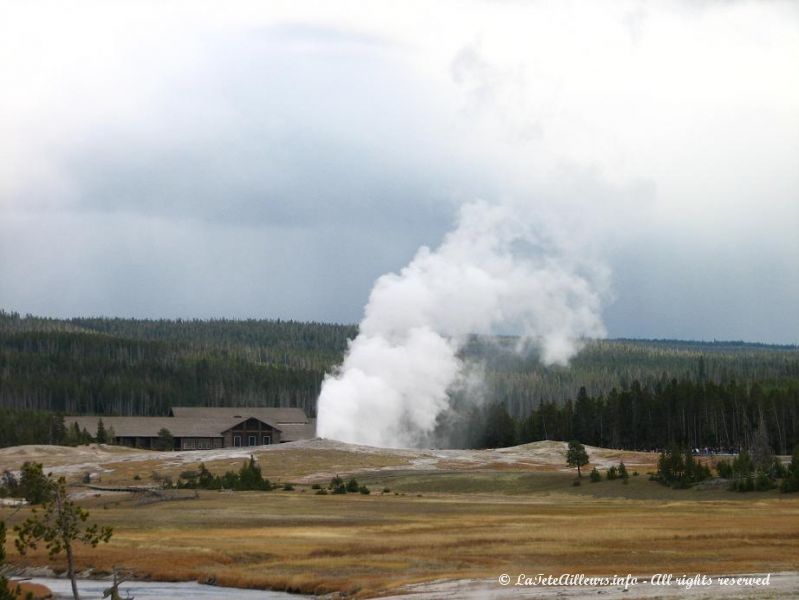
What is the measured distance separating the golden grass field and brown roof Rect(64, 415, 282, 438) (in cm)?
5676

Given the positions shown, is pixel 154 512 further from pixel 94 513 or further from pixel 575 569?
pixel 575 569

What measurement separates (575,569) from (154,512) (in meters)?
39.8

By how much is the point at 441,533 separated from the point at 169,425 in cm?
11162

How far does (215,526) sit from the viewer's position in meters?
71.9

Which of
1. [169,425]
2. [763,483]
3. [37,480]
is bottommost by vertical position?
[763,483]

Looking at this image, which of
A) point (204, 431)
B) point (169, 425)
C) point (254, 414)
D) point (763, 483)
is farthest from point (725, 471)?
point (254, 414)

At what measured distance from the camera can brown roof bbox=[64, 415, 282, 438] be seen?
169 meters

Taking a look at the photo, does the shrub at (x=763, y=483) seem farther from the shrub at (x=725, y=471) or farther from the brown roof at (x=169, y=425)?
the brown roof at (x=169, y=425)

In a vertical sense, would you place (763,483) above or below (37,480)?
below

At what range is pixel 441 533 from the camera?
6519 centimetres

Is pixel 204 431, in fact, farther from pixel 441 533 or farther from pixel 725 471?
pixel 441 533

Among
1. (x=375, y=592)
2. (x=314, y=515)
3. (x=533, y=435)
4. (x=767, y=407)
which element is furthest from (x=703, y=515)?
(x=533, y=435)

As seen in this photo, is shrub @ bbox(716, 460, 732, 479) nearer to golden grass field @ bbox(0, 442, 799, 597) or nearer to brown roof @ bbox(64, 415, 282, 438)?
golden grass field @ bbox(0, 442, 799, 597)

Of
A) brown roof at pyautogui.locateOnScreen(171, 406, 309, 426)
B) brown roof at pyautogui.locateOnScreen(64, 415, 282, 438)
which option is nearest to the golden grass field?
brown roof at pyautogui.locateOnScreen(64, 415, 282, 438)
